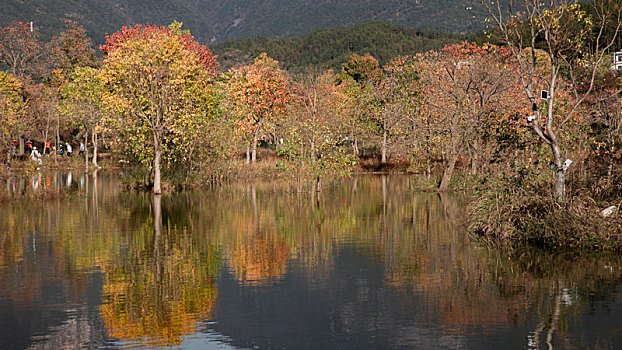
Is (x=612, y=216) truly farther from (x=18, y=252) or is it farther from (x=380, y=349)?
(x=18, y=252)

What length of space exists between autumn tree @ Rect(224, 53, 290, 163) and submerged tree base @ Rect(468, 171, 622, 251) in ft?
146

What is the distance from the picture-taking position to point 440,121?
45062 mm

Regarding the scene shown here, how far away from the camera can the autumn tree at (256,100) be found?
67.6 m

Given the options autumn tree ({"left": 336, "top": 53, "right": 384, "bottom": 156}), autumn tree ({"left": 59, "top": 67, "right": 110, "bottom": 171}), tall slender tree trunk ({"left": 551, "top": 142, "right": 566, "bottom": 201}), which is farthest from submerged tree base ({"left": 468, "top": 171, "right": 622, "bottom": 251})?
autumn tree ({"left": 59, "top": 67, "right": 110, "bottom": 171})

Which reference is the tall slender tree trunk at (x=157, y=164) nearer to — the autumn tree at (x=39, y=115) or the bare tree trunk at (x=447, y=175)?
the bare tree trunk at (x=447, y=175)

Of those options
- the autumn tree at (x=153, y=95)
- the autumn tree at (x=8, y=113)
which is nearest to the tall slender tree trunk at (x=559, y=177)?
the autumn tree at (x=153, y=95)

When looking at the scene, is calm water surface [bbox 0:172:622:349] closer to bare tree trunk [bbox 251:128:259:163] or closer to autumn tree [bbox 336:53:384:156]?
autumn tree [bbox 336:53:384:156]

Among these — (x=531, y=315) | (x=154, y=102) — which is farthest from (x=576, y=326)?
(x=154, y=102)

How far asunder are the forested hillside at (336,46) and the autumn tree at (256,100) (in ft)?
283

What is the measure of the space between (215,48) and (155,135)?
155128mm

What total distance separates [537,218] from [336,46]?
16279 centimetres

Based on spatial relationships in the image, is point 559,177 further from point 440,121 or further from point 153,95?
point 153,95

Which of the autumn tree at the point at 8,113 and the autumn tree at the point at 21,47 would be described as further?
the autumn tree at the point at 21,47

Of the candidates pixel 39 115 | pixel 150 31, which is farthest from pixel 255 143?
pixel 39 115
